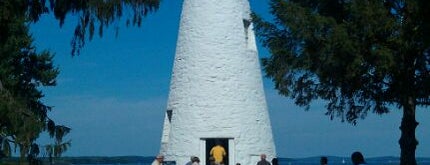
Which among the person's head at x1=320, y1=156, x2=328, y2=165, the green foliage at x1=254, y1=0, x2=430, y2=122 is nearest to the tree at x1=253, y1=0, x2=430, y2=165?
the green foliage at x1=254, y1=0, x2=430, y2=122

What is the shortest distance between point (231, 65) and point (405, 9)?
8080 mm

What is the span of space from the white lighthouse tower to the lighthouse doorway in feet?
0.28

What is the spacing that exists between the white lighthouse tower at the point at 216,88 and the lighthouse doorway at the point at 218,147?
3.3 inches

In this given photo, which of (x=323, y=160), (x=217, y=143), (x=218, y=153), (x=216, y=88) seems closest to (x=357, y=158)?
(x=323, y=160)

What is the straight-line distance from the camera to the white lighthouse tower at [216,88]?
1253 inches

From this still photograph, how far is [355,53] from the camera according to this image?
83.5 ft

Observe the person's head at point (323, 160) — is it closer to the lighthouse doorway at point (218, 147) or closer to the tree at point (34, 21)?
the tree at point (34, 21)

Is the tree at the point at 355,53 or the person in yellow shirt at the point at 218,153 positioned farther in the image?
the person in yellow shirt at the point at 218,153

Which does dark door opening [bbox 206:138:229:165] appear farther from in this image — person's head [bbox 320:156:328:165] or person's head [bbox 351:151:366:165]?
person's head [bbox 351:151:366:165]

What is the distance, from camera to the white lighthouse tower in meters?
31.8

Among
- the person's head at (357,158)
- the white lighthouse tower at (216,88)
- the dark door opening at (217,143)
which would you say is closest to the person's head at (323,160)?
the person's head at (357,158)

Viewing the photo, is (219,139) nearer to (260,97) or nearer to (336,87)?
(260,97)

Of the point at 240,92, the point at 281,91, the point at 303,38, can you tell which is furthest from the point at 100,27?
the point at 240,92

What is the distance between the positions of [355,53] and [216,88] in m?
7.55
